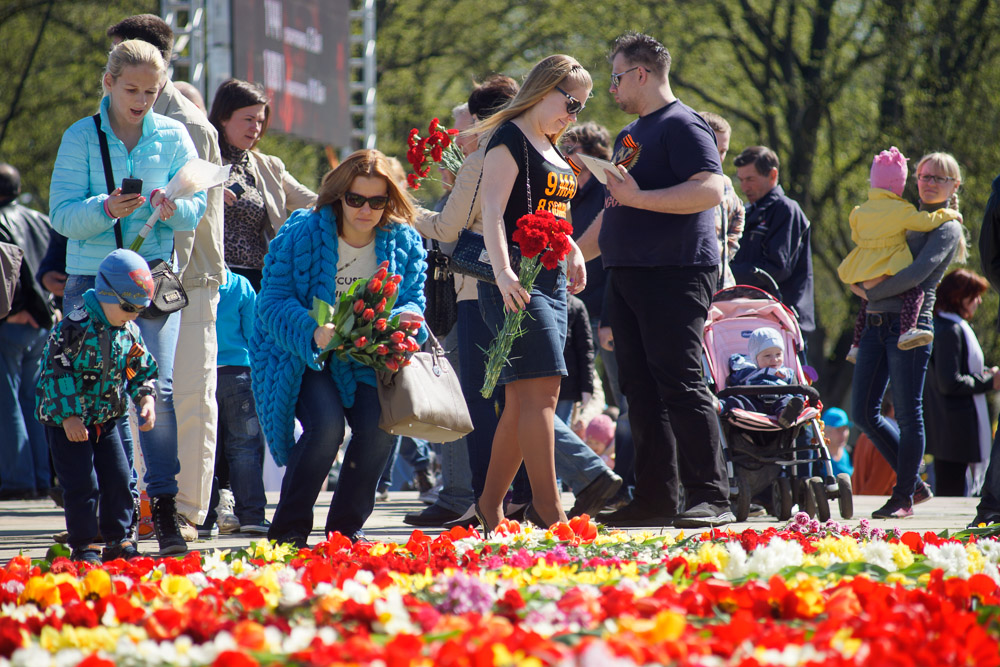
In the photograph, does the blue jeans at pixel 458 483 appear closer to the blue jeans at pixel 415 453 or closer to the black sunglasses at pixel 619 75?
the black sunglasses at pixel 619 75

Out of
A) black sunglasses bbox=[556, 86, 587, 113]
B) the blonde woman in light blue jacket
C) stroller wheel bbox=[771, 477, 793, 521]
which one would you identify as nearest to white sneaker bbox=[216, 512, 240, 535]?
the blonde woman in light blue jacket

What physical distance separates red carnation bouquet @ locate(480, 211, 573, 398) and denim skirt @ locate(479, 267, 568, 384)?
0.07 metres

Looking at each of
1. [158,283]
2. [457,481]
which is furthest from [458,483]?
[158,283]

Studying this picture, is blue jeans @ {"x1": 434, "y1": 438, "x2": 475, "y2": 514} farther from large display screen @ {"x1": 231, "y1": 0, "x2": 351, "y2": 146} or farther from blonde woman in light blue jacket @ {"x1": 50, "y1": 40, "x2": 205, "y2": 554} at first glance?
large display screen @ {"x1": 231, "y1": 0, "x2": 351, "y2": 146}

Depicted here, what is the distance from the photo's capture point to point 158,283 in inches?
210

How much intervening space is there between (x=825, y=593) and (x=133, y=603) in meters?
1.69

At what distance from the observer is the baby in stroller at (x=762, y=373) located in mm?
6734

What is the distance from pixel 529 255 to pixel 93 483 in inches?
75.2

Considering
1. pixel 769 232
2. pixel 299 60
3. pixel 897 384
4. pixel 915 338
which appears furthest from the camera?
pixel 299 60

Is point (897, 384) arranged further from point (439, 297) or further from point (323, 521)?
point (323, 521)

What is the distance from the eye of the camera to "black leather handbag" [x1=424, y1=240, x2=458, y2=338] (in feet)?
21.6

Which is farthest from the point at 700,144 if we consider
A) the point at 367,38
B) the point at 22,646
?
the point at 367,38

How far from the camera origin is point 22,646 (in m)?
2.72

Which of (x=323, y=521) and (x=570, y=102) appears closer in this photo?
(x=570, y=102)
